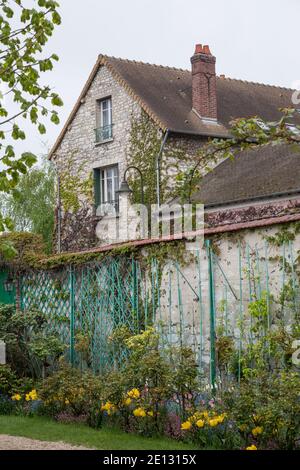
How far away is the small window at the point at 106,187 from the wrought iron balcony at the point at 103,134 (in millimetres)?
932

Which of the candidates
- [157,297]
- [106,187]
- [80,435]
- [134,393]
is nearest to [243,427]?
[134,393]

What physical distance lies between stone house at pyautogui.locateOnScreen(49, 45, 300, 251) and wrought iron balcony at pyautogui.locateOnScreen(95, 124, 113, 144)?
0.03m

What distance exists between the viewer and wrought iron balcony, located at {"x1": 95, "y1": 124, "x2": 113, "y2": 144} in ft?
80.7

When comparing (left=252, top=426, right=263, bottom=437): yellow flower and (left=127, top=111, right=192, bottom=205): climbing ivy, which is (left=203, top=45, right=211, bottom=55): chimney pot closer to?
(left=127, top=111, right=192, bottom=205): climbing ivy

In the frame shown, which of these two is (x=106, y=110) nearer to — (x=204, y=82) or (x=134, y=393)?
(x=204, y=82)

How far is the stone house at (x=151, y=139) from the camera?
2069cm

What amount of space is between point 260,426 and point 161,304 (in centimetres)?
335

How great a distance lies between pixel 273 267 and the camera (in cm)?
838

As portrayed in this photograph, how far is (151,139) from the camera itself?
891 inches

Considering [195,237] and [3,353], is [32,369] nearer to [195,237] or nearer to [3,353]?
[3,353]

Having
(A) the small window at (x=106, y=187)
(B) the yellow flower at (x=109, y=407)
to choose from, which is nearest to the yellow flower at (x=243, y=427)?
(B) the yellow flower at (x=109, y=407)

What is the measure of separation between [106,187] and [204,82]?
14.9 feet

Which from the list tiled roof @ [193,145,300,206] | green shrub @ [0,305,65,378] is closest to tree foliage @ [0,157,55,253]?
tiled roof @ [193,145,300,206]
